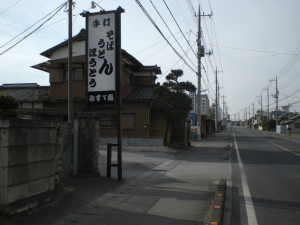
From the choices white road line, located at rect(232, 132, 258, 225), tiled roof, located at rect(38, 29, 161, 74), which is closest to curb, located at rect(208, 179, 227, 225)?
white road line, located at rect(232, 132, 258, 225)

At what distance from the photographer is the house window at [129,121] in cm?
2970

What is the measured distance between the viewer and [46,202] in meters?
8.47

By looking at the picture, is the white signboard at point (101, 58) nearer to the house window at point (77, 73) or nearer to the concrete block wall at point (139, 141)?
the concrete block wall at point (139, 141)

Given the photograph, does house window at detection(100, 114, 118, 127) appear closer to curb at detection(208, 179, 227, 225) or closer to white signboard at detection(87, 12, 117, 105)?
white signboard at detection(87, 12, 117, 105)

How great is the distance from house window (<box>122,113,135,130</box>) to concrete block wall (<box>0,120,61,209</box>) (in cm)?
2017

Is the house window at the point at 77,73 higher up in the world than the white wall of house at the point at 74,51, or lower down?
lower down

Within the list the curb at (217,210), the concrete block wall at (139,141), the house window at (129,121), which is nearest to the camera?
the curb at (217,210)

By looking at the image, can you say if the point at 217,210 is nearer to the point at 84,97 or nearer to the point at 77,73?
the point at 84,97

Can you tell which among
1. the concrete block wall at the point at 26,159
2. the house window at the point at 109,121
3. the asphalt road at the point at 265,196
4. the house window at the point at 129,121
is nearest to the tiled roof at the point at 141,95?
the house window at the point at 129,121

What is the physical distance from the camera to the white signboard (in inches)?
494

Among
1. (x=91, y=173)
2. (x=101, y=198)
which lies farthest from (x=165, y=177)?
(x=101, y=198)

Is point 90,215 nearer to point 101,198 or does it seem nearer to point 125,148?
Result: point 101,198

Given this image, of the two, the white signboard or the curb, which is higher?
the white signboard

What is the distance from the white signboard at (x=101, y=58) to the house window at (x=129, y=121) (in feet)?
55.3
